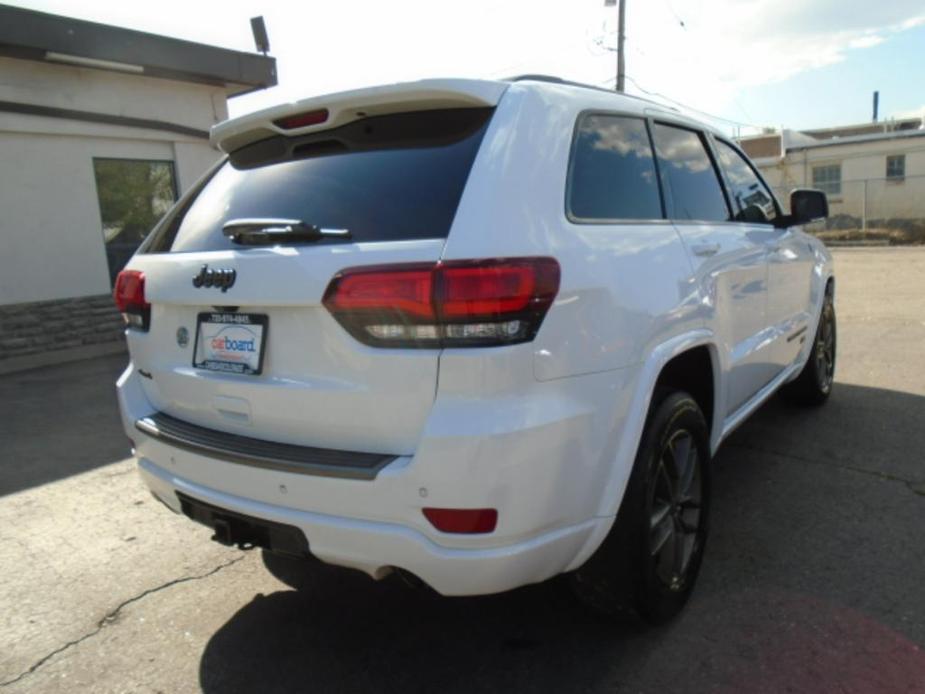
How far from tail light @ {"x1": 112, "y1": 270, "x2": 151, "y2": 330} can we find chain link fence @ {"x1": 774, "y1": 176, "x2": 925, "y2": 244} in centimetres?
2532

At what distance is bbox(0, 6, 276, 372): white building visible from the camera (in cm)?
859

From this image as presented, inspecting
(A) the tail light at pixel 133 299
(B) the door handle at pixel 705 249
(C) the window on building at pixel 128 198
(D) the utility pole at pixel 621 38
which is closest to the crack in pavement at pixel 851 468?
(B) the door handle at pixel 705 249

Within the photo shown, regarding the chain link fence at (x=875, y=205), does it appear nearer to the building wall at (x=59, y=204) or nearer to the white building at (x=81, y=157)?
the white building at (x=81, y=157)

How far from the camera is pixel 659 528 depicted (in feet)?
8.66

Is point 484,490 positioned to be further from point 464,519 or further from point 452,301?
point 452,301

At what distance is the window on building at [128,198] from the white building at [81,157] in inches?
0.6

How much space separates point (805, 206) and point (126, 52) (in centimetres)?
837

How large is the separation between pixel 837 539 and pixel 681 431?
3.90ft

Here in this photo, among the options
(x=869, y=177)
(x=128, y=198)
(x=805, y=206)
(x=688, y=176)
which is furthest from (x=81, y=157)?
(x=869, y=177)

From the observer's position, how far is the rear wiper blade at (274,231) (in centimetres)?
222

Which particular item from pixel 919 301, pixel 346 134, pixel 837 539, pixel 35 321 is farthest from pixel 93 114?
pixel 919 301

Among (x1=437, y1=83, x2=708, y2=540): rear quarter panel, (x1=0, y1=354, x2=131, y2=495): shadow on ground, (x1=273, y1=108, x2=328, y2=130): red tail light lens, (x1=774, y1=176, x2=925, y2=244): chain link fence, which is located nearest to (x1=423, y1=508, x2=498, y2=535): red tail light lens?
(x1=437, y1=83, x2=708, y2=540): rear quarter panel

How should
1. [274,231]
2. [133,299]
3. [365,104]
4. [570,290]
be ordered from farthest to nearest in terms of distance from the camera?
[133,299] < [365,104] < [274,231] < [570,290]

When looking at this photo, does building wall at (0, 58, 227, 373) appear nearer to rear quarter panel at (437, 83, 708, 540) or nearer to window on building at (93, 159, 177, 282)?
window on building at (93, 159, 177, 282)
